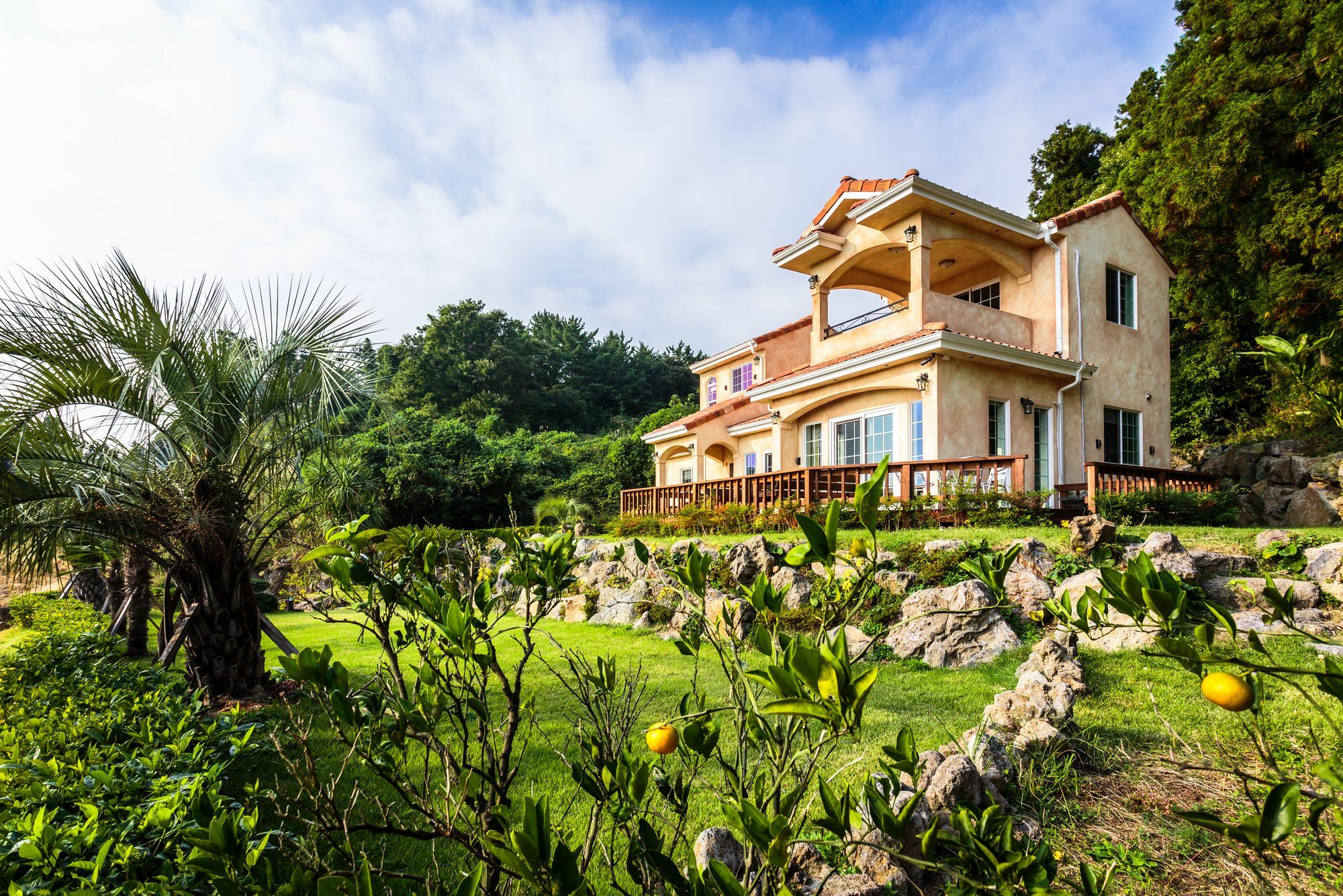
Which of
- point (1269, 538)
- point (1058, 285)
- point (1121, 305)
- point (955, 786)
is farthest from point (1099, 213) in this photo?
point (955, 786)

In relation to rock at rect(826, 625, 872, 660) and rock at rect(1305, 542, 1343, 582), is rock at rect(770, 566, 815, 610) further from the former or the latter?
rock at rect(1305, 542, 1343, 582)

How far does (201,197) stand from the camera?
22.0 ft

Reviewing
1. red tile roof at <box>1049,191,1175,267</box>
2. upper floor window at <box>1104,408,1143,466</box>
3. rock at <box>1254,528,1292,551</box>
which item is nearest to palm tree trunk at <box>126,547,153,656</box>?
rock at <box>1254,528,1292,551</box>

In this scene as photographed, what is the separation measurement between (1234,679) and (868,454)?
12244 mm

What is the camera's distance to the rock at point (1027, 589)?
6.35 m

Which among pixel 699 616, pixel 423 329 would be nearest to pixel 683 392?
pixel 423 329

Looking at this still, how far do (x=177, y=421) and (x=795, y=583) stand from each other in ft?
21.4

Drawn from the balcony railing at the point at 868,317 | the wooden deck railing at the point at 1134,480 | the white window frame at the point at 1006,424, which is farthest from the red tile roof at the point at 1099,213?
the wooden deck railing at the point at 1134,480

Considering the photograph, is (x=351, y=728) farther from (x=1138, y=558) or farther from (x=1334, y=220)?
(x=1334, y=220)

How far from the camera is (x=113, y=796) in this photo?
2.27 m

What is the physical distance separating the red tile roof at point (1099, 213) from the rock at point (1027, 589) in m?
9.11

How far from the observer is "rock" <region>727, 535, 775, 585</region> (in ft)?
26.2

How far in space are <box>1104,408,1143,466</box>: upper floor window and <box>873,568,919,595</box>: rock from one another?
29.6ft

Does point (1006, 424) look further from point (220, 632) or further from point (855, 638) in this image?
point (220, 632)
